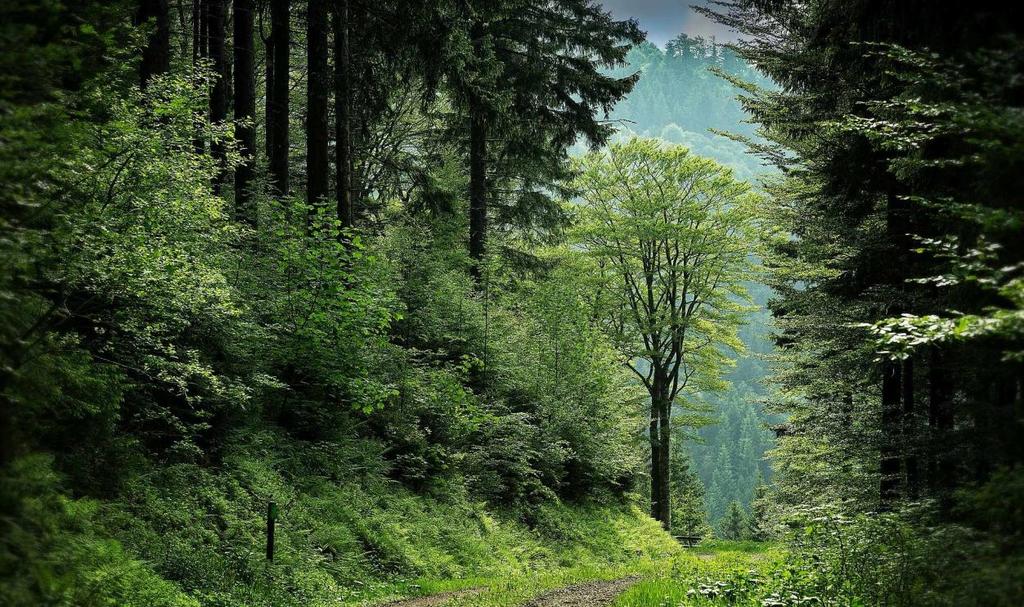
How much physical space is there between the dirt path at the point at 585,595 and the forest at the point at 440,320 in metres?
0.10

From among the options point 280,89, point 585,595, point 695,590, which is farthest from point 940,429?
point 280,89

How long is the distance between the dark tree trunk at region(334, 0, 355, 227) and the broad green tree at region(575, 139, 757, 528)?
12902 millimetres

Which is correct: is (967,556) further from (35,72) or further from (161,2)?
(161,2)

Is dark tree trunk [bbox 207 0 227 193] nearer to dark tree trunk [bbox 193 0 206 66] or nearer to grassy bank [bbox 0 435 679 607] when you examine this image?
dark tree trunk [bbox 193 0 206 66]

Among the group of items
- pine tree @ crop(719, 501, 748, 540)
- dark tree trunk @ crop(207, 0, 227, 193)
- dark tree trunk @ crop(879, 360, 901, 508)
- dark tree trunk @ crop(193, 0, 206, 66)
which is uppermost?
dark tree trunk @ crop(193, 0, 206, 66)

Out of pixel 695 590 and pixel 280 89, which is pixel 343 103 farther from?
pixel 695 590

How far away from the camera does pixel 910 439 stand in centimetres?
929

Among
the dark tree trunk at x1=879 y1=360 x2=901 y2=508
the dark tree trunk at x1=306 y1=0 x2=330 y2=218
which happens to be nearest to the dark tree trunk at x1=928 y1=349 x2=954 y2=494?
the dark tree trunk at x1=879 y1=360 x2=901 y2=508

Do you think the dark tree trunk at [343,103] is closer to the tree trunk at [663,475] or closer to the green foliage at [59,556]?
the green foliage at [59,556]

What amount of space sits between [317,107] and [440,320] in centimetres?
513

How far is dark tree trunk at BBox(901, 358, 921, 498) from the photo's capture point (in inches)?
367

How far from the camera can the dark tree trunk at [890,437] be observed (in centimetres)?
984

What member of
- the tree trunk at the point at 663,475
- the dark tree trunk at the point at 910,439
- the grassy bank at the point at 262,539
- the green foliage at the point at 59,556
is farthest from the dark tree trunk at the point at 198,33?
the tree trunk at the point at 663,475

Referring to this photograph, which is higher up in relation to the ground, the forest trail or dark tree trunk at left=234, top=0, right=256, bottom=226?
dark tree trunk at left=234, top=0, right=256, bottom=226
